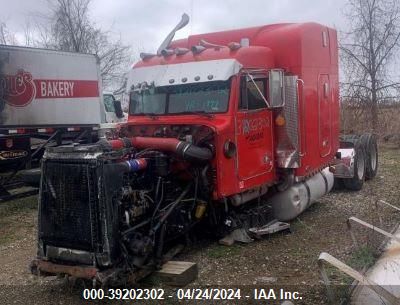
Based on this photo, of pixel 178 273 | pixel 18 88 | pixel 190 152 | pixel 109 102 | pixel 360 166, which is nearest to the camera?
pixel 178 273

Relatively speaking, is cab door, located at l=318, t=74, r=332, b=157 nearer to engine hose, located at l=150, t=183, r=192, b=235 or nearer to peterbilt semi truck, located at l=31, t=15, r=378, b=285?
peterbilt semi truck, located at l=31, t=15, r=378, b=285

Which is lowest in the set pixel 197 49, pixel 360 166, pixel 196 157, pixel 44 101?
pixel 360 166

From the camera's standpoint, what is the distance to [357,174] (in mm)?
10508

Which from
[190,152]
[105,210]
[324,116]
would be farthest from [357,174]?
[105,210]

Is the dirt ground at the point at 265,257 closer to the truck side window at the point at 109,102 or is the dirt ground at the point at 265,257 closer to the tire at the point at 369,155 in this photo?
the tire at the point at 369,155

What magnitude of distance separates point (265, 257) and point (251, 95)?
2.14 meters

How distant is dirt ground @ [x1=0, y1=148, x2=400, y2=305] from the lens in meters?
5.47

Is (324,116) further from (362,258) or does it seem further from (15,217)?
(15,217)

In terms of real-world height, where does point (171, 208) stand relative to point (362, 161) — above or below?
above

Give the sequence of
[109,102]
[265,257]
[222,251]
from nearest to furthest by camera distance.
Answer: [265,257]
[222,251]
[109,102]

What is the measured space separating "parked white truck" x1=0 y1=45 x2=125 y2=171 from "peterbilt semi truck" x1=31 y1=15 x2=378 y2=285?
4012 millimetres

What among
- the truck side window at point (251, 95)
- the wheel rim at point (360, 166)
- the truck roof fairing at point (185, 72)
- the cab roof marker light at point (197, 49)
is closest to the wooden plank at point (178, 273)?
the truck side window at point (251, 95)

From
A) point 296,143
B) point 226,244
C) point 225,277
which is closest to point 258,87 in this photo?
point 296,143

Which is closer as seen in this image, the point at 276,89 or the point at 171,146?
the point at 171,146
